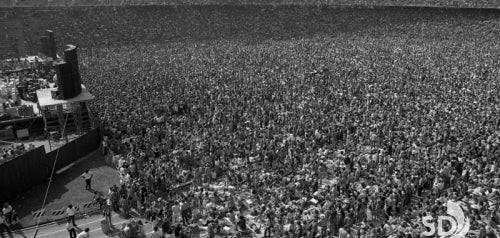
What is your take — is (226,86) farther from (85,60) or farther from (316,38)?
(316,38)

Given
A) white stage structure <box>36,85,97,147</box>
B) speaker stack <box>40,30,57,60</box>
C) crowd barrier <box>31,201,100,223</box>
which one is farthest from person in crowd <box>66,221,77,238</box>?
speaker stack <box>40,30,57,60</box>

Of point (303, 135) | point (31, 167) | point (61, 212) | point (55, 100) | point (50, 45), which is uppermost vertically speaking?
point (50, 45)

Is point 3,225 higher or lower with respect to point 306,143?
lower

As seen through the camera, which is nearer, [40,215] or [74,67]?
[40,215]

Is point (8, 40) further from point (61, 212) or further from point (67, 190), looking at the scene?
point (61, 212)

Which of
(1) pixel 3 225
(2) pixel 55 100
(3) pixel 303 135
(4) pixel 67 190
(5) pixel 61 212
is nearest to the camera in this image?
(1) pixel 3 225

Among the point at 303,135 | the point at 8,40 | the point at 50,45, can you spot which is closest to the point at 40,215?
the point at 303,135

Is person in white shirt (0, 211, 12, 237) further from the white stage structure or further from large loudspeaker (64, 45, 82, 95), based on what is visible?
large loudspeaker (64, 45, 82, 95)
